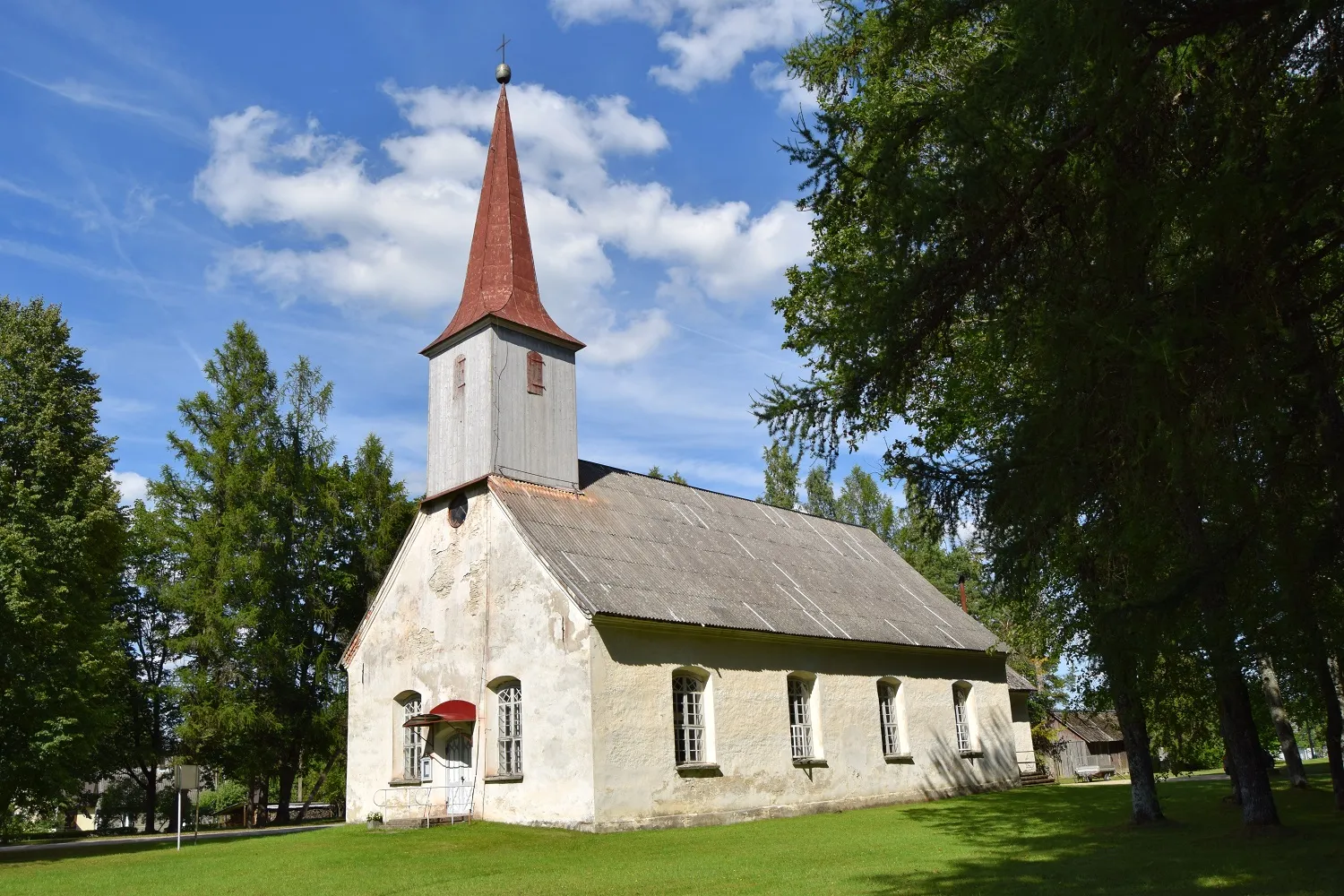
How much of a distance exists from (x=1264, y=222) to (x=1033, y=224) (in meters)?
1.59

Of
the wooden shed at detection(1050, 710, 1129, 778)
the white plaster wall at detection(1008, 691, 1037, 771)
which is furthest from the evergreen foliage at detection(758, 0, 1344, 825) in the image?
the wooden shed at detection(1050, 710, 1129, 778)

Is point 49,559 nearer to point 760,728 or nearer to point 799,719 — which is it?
point 760,728

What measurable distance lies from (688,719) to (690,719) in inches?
1.9

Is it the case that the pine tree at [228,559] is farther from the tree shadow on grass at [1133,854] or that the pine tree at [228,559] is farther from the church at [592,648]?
the tree shadow on grass at [1133,854]

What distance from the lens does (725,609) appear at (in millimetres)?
20547

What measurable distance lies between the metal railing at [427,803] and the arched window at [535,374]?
8402 millimetres

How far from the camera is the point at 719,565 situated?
74.7ft

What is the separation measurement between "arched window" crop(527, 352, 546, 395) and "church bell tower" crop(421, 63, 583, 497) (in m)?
0.02

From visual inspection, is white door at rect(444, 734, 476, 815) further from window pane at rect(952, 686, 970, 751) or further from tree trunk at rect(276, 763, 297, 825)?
tree trunk at rect(276, 763, 297, 825)

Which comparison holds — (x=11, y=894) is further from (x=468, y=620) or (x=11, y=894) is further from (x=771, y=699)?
(x=771, y=699)

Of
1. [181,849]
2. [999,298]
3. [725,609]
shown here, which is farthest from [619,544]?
[999,298]

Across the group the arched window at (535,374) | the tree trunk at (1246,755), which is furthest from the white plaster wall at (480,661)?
the tree trunk at (1246,755)

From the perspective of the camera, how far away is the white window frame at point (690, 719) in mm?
19078

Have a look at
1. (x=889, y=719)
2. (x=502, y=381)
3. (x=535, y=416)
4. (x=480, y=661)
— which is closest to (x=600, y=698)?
(x=480, y=661)
